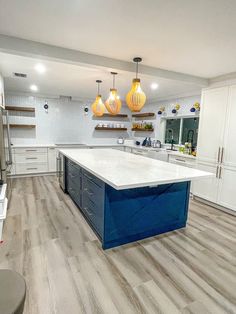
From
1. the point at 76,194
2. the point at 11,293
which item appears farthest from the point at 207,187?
the point at 11,293

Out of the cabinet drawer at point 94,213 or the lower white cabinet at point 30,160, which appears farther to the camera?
the lower white cabinet at point 30,160

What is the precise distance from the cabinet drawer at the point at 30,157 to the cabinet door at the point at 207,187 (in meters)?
3.84

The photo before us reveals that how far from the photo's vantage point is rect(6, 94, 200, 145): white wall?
5.32 meters

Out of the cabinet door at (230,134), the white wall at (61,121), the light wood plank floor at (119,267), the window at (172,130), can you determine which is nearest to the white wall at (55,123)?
the white wall at (61,121)

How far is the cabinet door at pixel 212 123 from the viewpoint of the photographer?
132 inches

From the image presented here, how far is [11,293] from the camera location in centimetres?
101

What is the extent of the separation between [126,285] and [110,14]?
2351 millimetres

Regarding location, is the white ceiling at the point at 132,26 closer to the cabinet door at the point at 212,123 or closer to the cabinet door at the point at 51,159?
the cabinet door at the point at 212,123

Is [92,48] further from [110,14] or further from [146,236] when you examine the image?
[146,236]

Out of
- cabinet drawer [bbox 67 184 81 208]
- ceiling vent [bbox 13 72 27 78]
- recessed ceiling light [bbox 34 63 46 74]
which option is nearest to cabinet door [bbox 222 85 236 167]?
cabinet drawer [bbox 67 184 81 208]

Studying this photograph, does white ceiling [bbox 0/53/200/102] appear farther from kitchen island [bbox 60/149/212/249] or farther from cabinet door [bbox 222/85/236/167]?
kitchen island [bbox 60/149/212/249]

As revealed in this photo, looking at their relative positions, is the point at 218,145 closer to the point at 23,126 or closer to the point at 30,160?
the point at 30,160

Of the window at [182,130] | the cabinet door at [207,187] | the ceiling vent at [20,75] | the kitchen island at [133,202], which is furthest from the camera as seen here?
the window at [182,130]

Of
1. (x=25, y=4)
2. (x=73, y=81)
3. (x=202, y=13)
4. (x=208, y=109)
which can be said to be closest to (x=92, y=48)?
(x=25, y=4)
